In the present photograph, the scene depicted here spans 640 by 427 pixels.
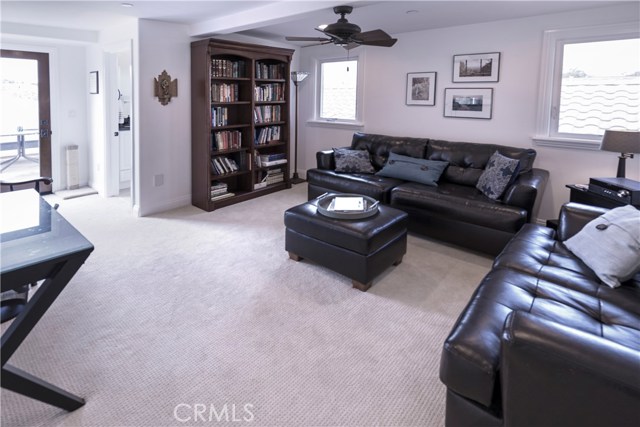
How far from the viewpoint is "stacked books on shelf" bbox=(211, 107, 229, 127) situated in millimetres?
5094

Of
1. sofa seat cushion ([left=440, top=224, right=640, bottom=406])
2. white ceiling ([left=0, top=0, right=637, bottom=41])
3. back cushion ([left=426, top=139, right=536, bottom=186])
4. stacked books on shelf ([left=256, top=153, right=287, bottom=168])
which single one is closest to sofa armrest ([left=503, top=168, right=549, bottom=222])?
back cushion ([left=426, top=139, right=536, bottom=186])

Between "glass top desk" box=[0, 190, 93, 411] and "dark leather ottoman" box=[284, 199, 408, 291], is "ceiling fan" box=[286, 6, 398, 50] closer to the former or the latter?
"dark leather ottoman" box=[284, 199, 408, 291]

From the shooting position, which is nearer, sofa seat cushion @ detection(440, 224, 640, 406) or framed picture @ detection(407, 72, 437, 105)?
sofa seat cushion @ detection(440, 224, 640, 406)

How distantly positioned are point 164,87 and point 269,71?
1687 mm

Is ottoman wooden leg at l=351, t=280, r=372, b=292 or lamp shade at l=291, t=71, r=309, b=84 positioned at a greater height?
lamp shade at l=291, t=71, r=309, b=84

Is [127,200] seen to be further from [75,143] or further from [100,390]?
[100,390]

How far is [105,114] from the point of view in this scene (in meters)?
5.38

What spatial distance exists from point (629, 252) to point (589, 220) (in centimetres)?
58

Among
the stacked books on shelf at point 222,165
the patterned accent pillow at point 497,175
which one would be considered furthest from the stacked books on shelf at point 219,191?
the patterned accent pillow at point 497,175

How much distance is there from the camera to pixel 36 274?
164cm

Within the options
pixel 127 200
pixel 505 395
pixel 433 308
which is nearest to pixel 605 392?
pixel 505 395

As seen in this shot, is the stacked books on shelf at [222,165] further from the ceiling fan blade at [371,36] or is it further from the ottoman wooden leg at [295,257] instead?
the ceiling fan blade at [371,36]

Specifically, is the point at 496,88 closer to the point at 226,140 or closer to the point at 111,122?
the point at 226,140

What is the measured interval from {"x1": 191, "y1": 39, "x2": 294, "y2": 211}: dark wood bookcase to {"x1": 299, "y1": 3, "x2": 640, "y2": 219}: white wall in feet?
3.92
